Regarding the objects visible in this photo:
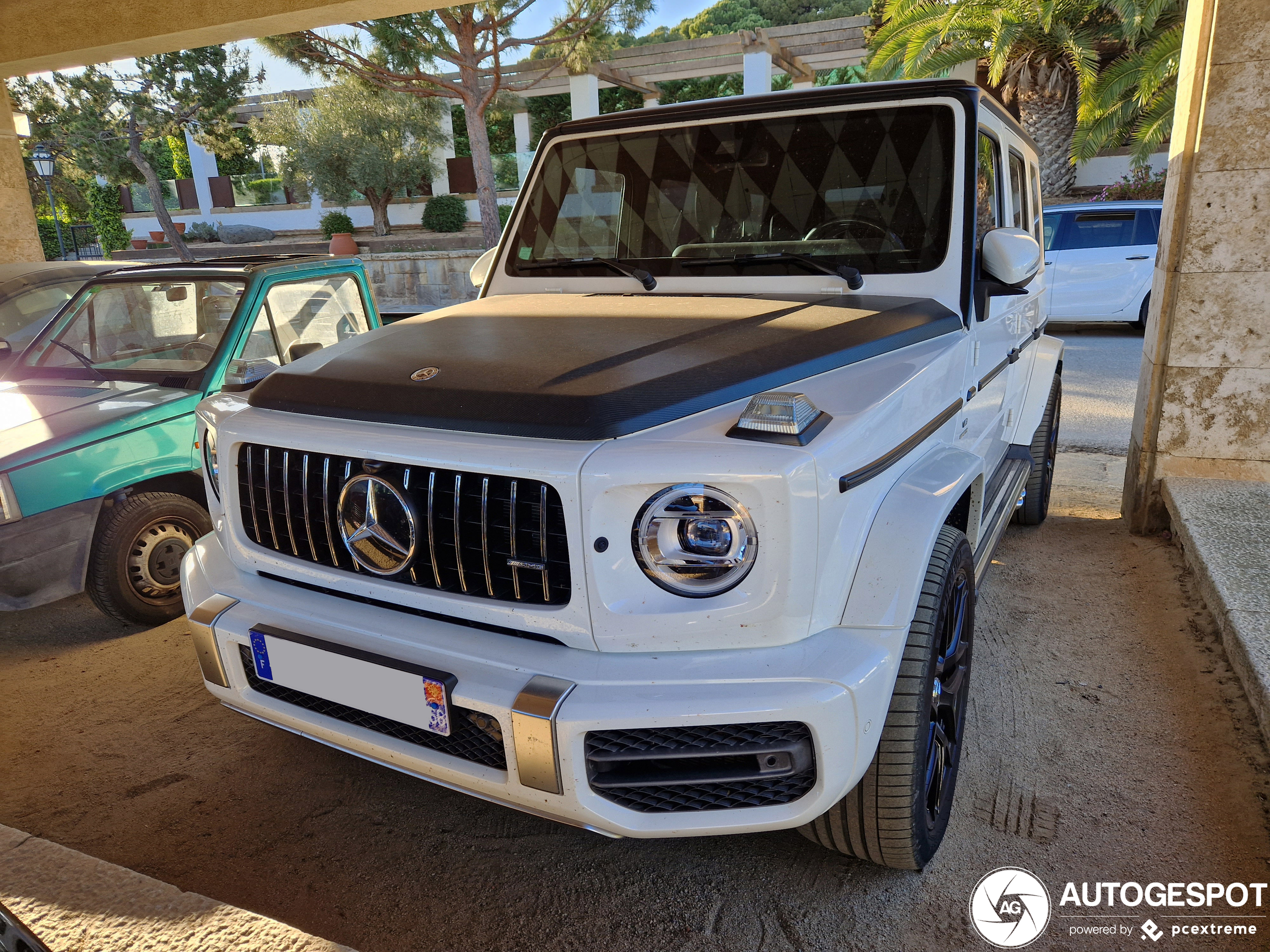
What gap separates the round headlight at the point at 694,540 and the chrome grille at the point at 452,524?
0.61ft

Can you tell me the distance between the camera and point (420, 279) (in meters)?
15.5

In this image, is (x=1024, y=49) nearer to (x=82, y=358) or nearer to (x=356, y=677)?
(x=82, y=358)

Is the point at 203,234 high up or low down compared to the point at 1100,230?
up

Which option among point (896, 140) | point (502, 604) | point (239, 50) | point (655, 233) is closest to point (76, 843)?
point (502, 604)

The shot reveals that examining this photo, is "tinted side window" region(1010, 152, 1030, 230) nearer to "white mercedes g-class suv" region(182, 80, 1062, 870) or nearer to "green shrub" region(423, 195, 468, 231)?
"white mercedes g-class suv" region(182, 80, 1062, 870)

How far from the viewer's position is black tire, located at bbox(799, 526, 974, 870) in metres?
1.88

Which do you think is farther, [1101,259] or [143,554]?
[1101,259]

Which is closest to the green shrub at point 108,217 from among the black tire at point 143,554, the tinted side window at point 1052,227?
the tinted side window at point 1052,227

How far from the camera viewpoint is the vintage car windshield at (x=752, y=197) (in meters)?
2.77

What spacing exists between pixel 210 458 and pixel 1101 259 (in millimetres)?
11442

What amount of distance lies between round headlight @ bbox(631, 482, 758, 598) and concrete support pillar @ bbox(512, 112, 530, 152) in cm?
2759

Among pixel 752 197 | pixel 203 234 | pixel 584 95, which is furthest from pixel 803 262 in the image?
pixel 203 234

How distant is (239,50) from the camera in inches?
820

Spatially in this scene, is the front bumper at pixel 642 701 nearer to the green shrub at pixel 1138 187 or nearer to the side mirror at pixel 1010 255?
the side mirror at pixel 1010 255
